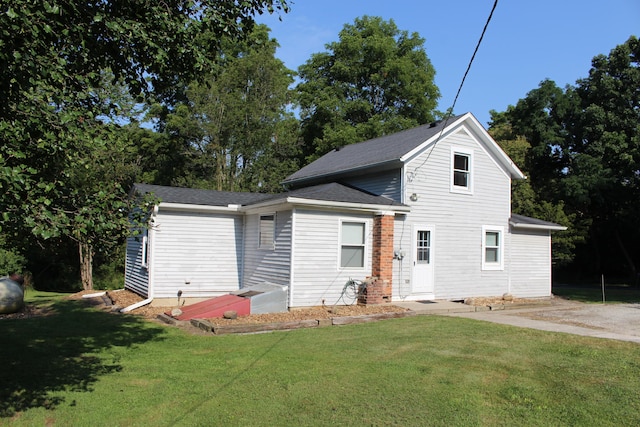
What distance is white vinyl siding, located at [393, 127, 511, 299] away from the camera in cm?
1489

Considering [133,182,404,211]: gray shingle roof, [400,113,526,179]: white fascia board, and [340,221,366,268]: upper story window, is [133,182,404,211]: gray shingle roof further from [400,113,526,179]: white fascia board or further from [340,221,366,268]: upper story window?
[400,113,526,179]: white fascia board

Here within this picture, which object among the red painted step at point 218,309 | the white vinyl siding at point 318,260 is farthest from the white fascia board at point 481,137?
the red painted step at point 218,309

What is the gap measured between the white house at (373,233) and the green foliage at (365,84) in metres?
17.7

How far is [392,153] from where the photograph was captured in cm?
1530

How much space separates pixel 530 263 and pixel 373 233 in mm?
7450

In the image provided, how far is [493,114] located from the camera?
37.3 m


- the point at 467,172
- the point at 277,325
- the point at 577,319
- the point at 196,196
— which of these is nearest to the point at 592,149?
the point at 467,172

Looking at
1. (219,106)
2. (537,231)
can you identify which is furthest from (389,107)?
(537,231)

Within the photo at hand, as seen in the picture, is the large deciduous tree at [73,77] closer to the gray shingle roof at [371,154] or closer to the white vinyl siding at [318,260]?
the white vinyl siding at [318,260]

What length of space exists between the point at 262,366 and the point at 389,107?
31330 millimetres

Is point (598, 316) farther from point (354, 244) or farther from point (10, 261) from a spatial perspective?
point (10, 261)

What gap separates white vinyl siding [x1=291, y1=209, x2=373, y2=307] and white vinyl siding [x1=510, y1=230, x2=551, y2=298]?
7071 millimetres

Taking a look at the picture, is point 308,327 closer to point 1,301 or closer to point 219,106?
point 1,301

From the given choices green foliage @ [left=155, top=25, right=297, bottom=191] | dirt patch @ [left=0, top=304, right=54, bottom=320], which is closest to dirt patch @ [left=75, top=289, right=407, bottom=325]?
dirt patch @ [left=0, top=304, right=54, bottom=320]
